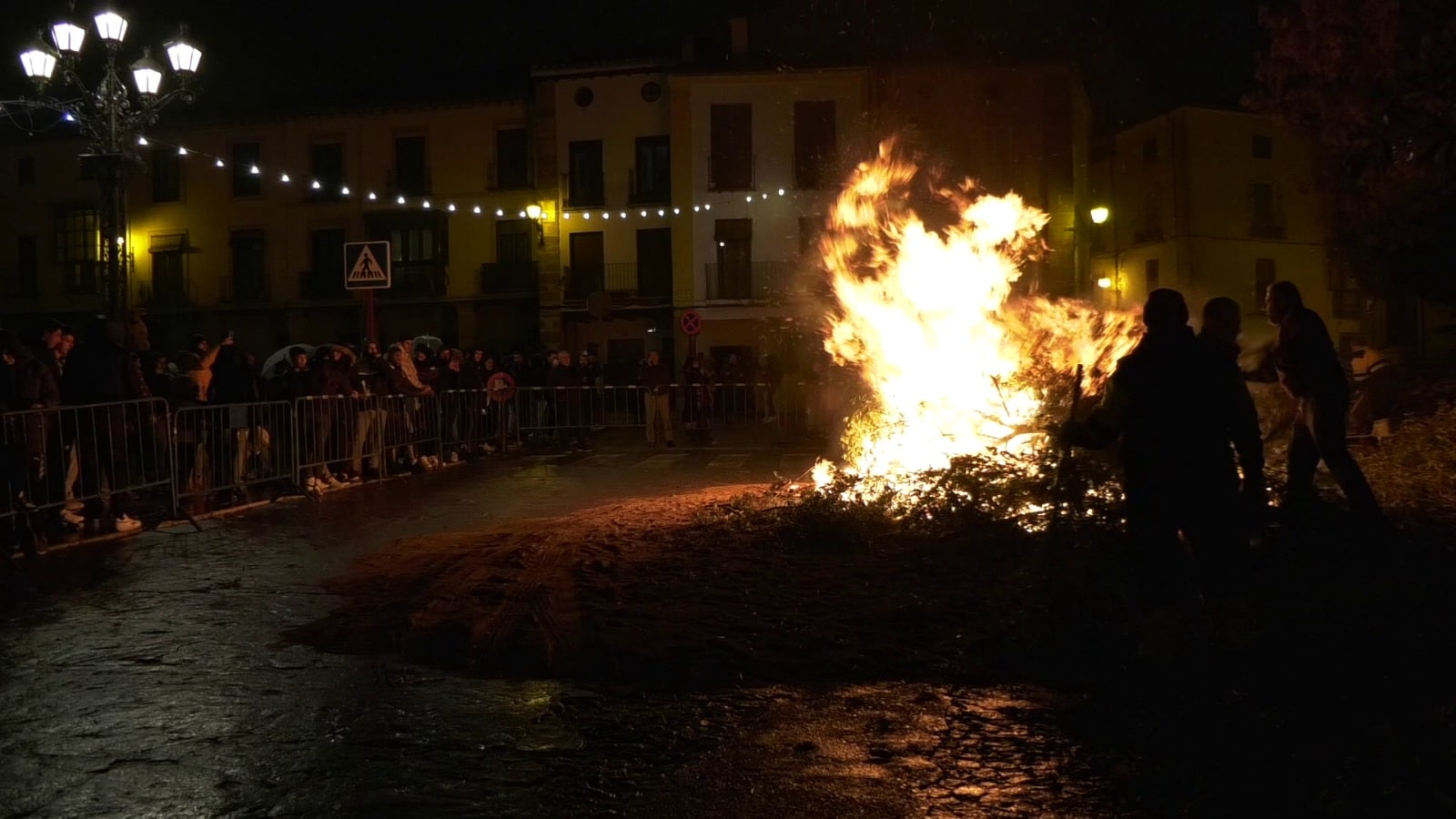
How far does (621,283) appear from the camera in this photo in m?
40.9

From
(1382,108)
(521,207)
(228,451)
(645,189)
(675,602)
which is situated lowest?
(675,602)

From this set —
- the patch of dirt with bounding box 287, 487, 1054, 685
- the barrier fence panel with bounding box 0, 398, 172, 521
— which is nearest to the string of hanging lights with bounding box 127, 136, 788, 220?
the barrier fence panel with bounding box 0, 398, 172, 521

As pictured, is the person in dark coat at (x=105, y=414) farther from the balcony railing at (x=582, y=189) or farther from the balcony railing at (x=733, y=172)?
the balcony railing at (x=582, y=189)

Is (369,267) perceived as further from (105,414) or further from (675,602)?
(675,602)

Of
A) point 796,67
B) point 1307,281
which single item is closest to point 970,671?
point 796,67

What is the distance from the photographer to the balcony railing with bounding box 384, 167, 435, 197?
141ft

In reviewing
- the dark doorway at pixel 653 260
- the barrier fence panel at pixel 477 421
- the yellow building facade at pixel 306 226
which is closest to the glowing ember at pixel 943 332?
the barrier fence panel at pixel 477 421

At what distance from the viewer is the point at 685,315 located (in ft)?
90.3

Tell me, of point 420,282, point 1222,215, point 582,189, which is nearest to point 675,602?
point 582,189

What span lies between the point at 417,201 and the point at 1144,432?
38397mm

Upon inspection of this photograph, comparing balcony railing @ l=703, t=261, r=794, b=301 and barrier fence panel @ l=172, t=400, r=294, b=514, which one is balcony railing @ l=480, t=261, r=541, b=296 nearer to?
balcony railing @ l=703, t=261, r=794, b=301

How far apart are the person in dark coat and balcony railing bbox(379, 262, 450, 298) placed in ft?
107

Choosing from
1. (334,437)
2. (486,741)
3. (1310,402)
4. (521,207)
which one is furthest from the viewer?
(521,207)

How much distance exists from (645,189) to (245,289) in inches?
664
